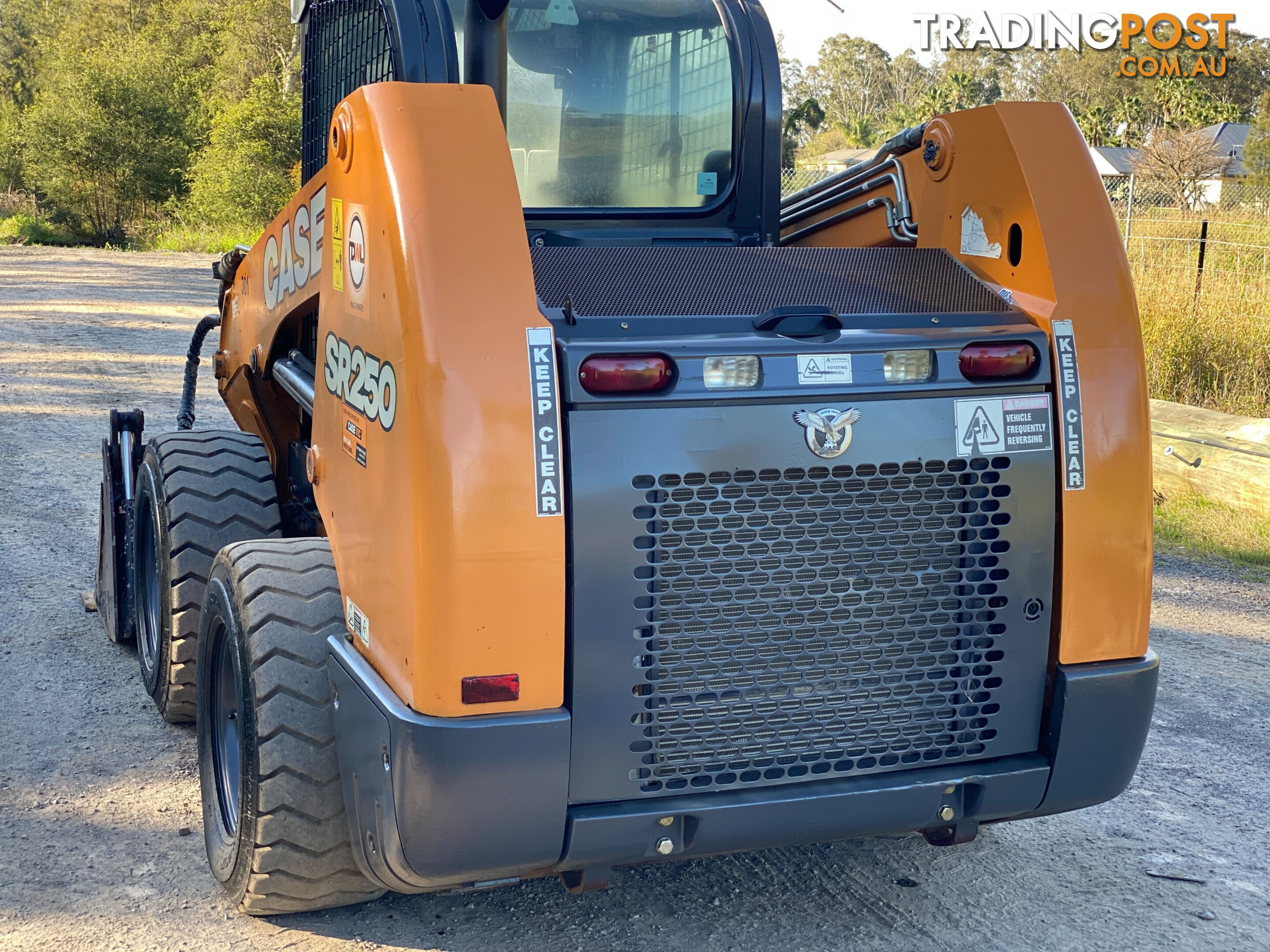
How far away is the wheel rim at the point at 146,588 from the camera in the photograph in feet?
14.9

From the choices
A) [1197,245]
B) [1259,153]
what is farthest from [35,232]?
[1259,153]

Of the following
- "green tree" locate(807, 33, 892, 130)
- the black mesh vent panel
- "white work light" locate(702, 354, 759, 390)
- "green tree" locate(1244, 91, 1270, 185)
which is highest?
"green tree" locate(807, 33, 892, 130)

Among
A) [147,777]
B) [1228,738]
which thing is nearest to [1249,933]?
[1228,738]

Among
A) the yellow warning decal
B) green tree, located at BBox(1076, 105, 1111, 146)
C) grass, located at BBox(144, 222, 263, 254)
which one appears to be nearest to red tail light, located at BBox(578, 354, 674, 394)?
the yellow warning decal

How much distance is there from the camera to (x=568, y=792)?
253 cm

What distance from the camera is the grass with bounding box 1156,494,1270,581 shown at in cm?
689

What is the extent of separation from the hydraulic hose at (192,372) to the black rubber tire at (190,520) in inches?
49.6

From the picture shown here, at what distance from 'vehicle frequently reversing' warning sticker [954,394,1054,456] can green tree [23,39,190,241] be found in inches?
1441

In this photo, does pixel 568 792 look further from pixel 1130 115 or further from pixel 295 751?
pixel 1130 115

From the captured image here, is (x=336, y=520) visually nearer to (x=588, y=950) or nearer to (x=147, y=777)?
(x=588, y=950)

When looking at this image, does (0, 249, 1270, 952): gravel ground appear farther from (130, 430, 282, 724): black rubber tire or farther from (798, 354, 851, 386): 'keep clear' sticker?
(798, 354, 851, 386): 'keep clear' sticker

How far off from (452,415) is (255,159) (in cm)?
2871

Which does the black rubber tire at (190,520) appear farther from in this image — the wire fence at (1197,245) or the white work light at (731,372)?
the wire fence at (1197,245)

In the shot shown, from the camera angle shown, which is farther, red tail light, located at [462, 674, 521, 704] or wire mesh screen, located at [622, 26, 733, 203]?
wire mesh screen, located at [622, 26, 733, 203]
